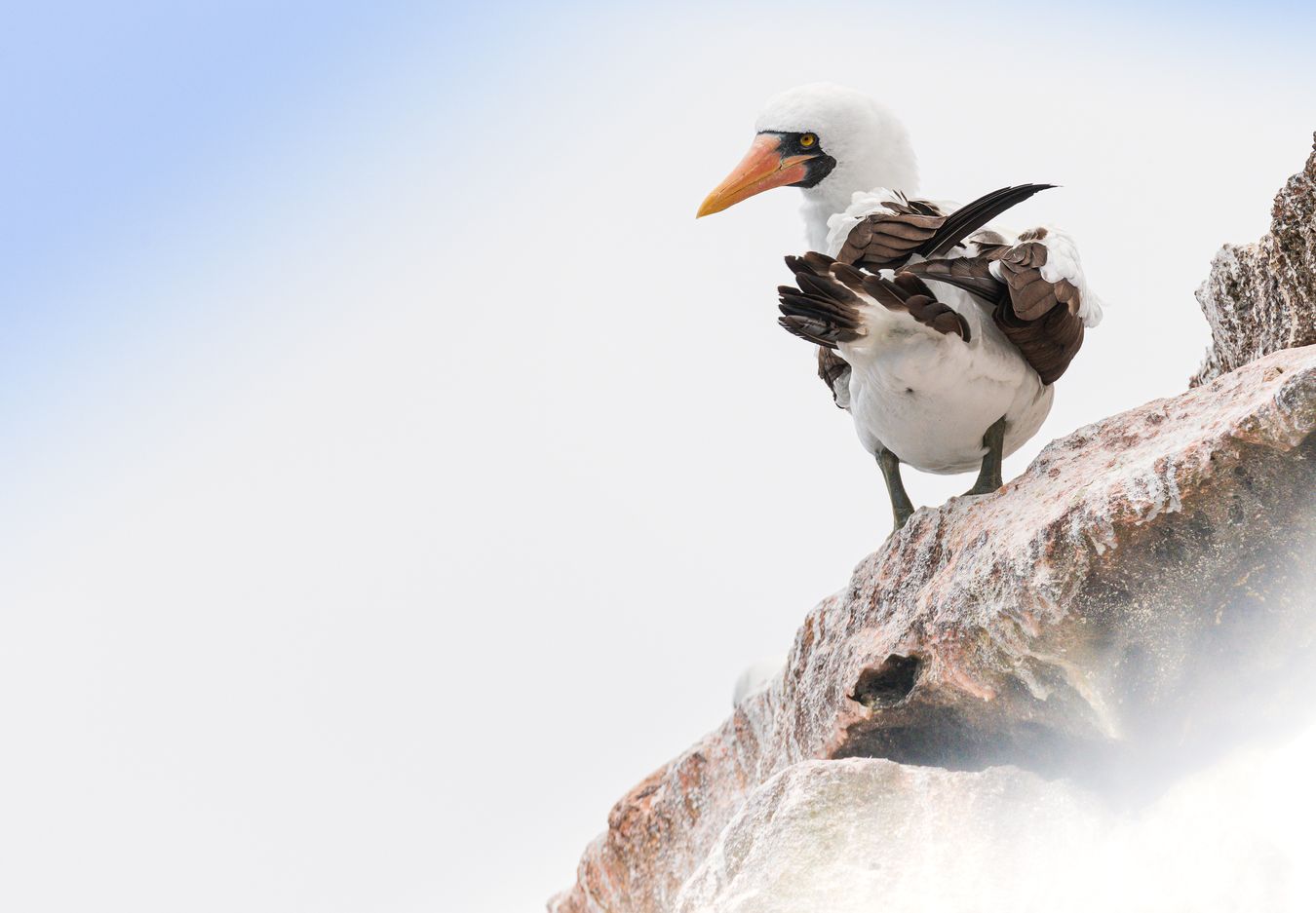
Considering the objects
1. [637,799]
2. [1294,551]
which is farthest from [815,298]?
[637,799]

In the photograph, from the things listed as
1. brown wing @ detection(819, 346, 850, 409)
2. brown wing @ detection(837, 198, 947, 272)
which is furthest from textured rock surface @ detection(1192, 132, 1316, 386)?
brown wing @ detection(819, 346, 850, 409)

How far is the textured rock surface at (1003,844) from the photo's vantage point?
11.4 feet

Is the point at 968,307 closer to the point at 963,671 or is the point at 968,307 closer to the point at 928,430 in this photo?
the point at 928,430

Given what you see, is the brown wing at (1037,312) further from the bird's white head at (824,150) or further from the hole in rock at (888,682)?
the hole in rock at (888,682)

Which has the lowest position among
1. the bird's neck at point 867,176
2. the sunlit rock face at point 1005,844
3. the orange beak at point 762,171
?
the sunlit rock face at point 1005,844

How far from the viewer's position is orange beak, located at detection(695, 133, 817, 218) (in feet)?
17.5

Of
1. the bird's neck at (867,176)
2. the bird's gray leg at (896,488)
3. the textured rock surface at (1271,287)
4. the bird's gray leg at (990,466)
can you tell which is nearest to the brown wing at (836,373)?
the bird's gray leg at (896,488)

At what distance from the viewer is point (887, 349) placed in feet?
15.4

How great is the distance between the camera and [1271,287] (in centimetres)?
517

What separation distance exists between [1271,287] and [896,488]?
64.1 inches

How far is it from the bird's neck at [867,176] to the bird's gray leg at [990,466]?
3.35 ft

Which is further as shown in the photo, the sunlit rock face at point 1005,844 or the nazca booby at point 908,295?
the nazca booby at point 908,295

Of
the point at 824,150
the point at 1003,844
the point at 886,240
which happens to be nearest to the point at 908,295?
the point at 886,240

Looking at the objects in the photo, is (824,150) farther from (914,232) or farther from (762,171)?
(914,232)
